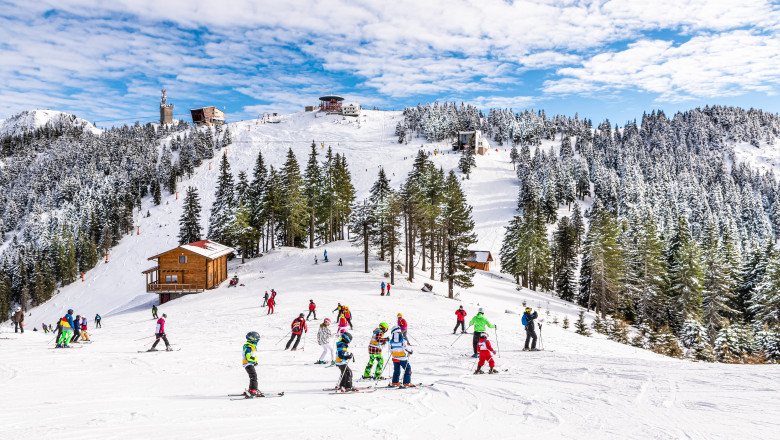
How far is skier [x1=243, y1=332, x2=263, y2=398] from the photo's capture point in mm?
9992

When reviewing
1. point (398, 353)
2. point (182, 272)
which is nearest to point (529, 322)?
point (398, 353)

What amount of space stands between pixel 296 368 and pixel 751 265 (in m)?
59.7

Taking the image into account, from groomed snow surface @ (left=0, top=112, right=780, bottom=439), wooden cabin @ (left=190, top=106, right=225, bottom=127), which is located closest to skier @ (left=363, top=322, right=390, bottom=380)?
groomed snow surface @ (left=0, top=112, right=780, bottom=439)

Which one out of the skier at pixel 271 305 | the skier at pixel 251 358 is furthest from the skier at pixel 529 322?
the skier at pixel 271 305

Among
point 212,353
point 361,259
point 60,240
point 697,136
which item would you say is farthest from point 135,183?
point 697,136

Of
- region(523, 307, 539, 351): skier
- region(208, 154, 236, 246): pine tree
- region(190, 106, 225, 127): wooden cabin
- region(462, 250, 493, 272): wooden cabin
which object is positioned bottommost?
region(462, 250, 493, 272): wooden cabin

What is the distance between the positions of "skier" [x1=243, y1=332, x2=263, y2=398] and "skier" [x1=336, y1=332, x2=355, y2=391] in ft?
6.60

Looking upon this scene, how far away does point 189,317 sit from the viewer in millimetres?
29078

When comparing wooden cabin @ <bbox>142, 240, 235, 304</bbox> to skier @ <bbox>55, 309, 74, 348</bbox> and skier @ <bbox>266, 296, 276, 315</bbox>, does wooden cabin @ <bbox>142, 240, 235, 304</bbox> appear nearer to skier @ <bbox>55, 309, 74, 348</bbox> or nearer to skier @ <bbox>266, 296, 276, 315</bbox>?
skier @ <bbox>266, 296, 276, 315</bbox>

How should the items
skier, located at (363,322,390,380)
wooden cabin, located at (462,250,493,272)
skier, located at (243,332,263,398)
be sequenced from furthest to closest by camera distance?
wooden cabin, located at (462,250,493,272)
skier, located at (363,322,390,380)
skier, located at (243,332,263,398)

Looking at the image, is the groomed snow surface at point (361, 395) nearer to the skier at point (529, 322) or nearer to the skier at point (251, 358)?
the skier at point (251, 358)

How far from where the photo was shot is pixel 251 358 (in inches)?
399

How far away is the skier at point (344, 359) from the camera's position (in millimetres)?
10781

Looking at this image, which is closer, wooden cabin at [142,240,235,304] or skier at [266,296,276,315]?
skier at [266,296,276,315]
